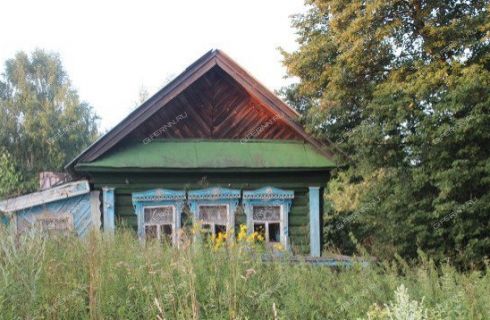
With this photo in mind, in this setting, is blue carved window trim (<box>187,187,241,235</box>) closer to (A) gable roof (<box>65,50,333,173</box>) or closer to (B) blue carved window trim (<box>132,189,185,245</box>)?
(B) blue carved window trim (<box>132,189,185,245</box>)

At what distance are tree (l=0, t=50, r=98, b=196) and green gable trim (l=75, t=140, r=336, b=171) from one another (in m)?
22.9

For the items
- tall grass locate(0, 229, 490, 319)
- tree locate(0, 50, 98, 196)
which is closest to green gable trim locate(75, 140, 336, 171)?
tall grass locate(0, 229, 490, 319)

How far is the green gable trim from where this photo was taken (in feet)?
35.1

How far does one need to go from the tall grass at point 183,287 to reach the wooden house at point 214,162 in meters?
5.61

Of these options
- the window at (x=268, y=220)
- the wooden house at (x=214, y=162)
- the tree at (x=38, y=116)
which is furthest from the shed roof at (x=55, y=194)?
the tree at (x=38, y=116)

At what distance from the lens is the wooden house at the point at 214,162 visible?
10891 mm

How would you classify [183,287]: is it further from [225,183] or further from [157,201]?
[225,183]

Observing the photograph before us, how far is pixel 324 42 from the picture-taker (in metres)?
13.5

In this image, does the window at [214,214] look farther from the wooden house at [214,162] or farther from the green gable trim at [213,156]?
the green gable trim at [213,156]

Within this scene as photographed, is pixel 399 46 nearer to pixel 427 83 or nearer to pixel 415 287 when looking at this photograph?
pixel 427 83

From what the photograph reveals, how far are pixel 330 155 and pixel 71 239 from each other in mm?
7448

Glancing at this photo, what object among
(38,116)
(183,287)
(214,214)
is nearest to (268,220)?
(214,214)

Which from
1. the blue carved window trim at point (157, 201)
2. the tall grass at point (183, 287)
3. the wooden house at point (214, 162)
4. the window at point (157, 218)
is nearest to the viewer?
the tall grass at point (183, 287)

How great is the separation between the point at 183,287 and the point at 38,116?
31.2 m
